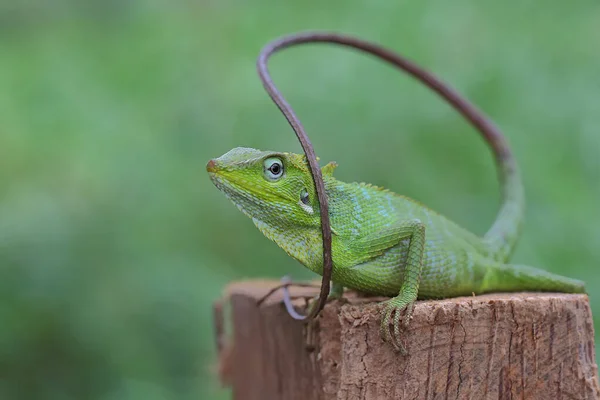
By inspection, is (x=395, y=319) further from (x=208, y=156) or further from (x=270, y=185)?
(x=208, y=156)

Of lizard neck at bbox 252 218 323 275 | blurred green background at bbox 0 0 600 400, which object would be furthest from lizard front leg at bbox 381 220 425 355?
blurred green background at bbox 0 0 600 400

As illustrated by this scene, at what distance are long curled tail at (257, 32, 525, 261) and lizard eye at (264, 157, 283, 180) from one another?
0.37m

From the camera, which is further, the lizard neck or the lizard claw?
the lizard neck

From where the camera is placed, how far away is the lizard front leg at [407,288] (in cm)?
233

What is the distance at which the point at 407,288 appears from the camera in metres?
2.41


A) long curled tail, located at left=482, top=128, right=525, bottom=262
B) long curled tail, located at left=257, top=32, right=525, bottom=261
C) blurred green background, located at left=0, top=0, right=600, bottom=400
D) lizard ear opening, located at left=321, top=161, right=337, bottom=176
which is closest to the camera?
lizard ear opening, located at left=321, top=161, right=337, bottom=176

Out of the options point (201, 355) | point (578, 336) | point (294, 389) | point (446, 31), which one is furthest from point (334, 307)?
point (446, 31)

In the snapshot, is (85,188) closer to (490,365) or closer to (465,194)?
(465,194)

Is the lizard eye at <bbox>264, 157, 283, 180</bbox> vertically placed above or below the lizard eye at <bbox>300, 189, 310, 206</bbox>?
above

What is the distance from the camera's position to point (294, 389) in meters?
3.10

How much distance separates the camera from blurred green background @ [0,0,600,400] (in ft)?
18.4


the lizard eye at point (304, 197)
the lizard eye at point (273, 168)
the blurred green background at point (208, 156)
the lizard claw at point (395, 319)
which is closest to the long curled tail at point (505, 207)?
the lizard claw at point (395, 319)

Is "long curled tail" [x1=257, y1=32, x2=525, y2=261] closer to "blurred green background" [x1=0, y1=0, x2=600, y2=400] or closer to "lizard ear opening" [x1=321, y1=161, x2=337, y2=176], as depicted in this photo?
"lizard ear opening" [x1=321, y1=161, x2=337, y2=176]

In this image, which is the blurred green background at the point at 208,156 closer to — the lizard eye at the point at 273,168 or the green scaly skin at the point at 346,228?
the green scaly skin at the point at 346,228
